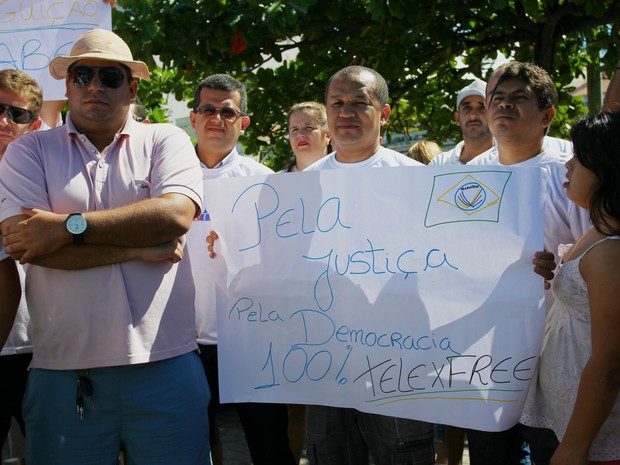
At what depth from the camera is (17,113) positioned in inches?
138

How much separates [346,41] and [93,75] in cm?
406

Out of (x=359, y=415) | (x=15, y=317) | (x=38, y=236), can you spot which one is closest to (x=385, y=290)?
(x=359, y=415)

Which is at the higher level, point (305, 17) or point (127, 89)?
point (305, 17)

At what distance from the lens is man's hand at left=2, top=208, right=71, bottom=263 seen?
2.66 m

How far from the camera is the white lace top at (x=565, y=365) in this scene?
2.42 meters

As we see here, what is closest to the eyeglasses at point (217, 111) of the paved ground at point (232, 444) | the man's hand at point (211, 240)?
the man's hand at point (211, 240)

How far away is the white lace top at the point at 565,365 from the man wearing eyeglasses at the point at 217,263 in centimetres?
129

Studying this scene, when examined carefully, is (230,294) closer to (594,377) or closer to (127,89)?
(127,89)

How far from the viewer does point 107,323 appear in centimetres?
277

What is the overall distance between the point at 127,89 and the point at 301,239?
3.08ft

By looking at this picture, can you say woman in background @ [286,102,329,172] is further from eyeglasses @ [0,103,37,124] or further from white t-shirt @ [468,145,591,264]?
white t-shirt @ [468,145,591,264]

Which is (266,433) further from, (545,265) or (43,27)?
(43,27)

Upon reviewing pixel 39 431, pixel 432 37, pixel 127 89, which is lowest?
pixel 39 431

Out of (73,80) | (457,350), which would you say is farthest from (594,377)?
(73,80)
